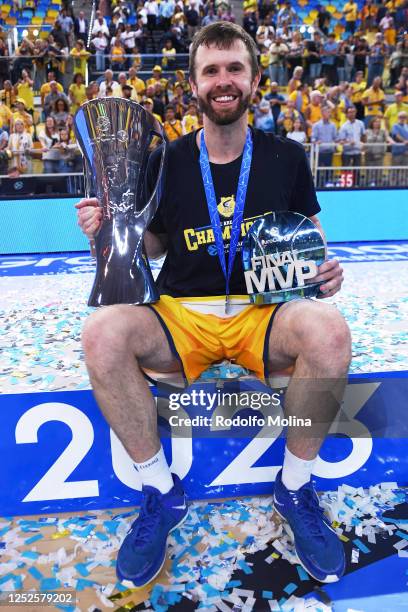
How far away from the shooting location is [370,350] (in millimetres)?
1825

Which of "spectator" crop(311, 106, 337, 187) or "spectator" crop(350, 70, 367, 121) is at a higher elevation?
"spectator" crop(350, 70, 367, 121)

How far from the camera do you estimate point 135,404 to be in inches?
47.1

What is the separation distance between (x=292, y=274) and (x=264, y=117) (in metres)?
5.38

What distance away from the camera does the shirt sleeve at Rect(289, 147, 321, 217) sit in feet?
4.89

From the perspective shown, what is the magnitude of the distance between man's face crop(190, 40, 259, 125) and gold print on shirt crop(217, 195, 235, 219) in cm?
20

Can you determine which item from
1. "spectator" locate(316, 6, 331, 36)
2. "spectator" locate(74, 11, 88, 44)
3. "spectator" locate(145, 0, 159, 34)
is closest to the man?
"spectator" locate(74, 11, 88, 44)

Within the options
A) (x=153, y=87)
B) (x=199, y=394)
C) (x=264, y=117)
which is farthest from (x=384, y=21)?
(x=199, y=394)

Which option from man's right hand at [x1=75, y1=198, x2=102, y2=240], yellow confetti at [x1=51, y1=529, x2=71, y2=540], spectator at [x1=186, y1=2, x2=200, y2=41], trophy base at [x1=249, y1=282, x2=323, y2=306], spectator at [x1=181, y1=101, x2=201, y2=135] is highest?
spectator at [x1=186, y1=2, x2=200, y2=41]

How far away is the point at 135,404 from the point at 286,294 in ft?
1.49

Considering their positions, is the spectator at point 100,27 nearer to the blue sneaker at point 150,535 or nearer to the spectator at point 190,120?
the spectator at point 190,120

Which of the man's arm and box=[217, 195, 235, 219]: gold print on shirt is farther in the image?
box=[217, 195, 235, 219]: gold print on shirt

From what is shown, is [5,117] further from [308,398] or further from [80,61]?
[308,398]

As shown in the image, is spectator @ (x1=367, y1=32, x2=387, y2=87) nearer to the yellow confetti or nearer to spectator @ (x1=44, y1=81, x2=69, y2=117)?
spectator @ (x1=44, y1=81, x2=69, y2=117)

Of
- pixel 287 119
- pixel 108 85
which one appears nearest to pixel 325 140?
pixel 287 119
